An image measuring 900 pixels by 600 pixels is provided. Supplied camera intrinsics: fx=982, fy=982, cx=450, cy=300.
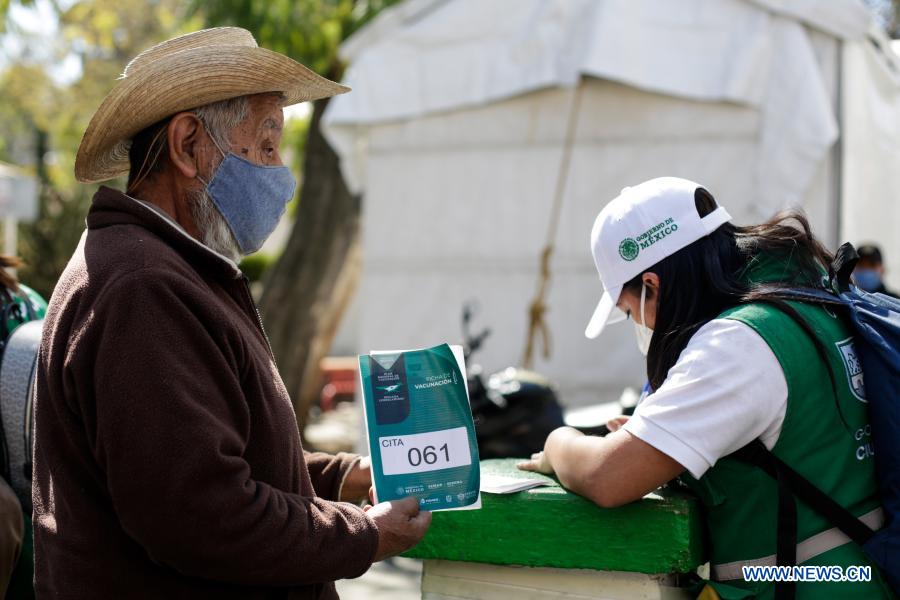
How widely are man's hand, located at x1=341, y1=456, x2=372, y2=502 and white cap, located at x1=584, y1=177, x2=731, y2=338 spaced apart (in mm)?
724

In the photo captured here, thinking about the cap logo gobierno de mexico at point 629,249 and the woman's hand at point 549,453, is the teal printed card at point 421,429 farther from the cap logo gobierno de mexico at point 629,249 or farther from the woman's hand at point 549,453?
the cap logo gobierno de mexico at point 629,249

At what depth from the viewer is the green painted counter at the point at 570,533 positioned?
79.8 inches

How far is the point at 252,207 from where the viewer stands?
2.10 m

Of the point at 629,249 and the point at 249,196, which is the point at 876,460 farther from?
the point at 249,196

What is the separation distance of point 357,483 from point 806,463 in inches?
40.8

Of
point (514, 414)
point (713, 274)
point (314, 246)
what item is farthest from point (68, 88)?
point (713, 274)

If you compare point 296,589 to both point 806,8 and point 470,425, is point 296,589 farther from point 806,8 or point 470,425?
point 806,8

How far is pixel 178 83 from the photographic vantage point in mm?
2025

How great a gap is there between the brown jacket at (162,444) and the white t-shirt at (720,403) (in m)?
0.63

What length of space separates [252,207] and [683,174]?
430cm

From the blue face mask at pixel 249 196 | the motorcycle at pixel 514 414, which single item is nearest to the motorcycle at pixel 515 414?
the motorcycle at pixel 514 414

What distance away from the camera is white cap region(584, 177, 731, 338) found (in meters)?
2.20

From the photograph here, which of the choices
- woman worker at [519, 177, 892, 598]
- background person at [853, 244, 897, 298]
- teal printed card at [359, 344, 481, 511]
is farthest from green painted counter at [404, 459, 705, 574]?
background person at [853, 244, 897, 298]

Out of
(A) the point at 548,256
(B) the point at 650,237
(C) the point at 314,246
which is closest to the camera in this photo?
(B) the point at 650,237
